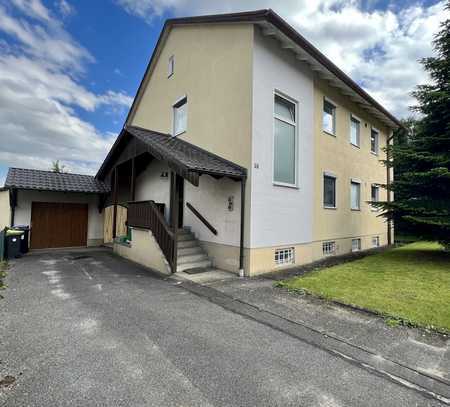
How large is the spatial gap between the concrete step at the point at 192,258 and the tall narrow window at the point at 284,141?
3357 millimetres

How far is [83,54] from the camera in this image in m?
13.1

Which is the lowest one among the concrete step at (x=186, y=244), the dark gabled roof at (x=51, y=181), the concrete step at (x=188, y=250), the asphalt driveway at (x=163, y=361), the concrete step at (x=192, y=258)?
the asphalt driveway at (x=163, y=361)

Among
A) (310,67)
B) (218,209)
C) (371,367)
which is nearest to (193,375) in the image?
(371,367)

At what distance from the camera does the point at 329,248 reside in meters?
10.2

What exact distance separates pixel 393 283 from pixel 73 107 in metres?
23.9

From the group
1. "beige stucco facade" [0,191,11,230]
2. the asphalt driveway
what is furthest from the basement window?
"beige stucco facade" [0,191,11,230]

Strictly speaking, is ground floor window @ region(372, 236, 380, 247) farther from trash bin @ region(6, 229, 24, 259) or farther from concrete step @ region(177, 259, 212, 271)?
trash bin @ region(6, 229, 24, 259)

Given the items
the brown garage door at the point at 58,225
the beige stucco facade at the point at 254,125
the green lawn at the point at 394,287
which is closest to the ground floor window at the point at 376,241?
the beige stucco facade at the point at 254,125

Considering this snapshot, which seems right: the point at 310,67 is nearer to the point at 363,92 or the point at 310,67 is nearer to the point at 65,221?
the point at 363,92

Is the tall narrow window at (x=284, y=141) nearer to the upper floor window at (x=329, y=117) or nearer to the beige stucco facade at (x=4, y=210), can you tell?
the upper floor window at (x=329, y=117)

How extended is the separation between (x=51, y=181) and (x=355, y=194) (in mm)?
14843

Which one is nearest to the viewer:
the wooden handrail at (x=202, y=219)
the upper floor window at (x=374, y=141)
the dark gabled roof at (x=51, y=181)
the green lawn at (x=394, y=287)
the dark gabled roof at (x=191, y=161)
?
the green lawn at (x=394, y=287)

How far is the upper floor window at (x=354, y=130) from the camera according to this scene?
1182 centimetres

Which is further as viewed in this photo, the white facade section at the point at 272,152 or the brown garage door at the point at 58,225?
the brown garage door at the point at 58,225
